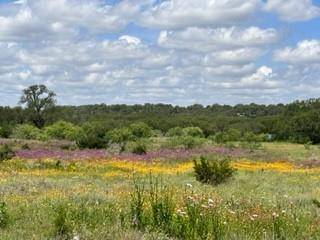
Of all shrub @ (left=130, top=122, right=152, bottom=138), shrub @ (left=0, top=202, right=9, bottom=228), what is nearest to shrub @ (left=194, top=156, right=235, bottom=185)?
shrub @ (left=0, top=202, right=9, bottom=228)

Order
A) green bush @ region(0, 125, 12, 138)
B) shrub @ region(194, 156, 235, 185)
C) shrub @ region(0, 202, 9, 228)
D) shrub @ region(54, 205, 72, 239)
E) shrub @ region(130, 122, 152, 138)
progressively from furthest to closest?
shrub @ region(130, 122, 152, 138) < green bush @ region(0, 125, 12, 138) < shrub @ region(194, 156, 235, 185) < shrub @ region(0, 202, 9, 228) < shrub @ region(54, 205, 72, 239)

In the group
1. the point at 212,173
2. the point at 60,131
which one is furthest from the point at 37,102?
the point at 212,173

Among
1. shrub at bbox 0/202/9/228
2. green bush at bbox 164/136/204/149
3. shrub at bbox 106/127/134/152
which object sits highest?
shrub at bbox 0/202/9/228

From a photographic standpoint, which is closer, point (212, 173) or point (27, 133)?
point (212, 173)

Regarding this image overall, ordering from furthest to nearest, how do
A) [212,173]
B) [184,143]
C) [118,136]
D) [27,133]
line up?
[27,133], [118,136], [184,143], [212,173]

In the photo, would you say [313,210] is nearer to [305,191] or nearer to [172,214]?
[172,214]

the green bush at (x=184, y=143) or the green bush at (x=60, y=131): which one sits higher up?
the green bush at (x=60, y=131)

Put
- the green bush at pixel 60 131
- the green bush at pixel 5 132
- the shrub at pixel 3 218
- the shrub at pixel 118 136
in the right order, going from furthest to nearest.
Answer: the green bush at pixel 60 131 < the green bush at pixel 5 132 < the shrub at pixel 118 136 < the shrub at pixel 3 218

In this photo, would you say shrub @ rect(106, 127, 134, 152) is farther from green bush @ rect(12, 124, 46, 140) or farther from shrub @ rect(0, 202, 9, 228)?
shrub @ rect(0, 202, 9, 228)

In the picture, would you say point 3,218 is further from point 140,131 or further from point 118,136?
point 140,131

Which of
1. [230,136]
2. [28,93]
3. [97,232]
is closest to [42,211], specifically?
[97,232]

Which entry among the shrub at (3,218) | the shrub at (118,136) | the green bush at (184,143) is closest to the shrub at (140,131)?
the shrub at (118,136)

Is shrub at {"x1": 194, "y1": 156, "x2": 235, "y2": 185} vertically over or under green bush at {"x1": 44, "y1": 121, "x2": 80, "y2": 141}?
under

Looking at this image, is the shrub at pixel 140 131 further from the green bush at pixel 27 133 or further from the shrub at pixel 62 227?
the shrub at pixel 62 227
